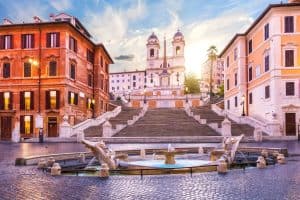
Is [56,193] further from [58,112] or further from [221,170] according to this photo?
[58,112]

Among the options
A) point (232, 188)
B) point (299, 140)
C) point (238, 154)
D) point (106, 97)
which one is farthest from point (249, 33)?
point (232, 188)

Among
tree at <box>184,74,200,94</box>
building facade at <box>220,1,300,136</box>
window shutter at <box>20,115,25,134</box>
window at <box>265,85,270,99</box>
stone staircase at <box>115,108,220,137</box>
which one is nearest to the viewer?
stone staircase at <box>115,108,220,137</box>

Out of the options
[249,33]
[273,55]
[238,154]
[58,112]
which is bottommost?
[238,154]

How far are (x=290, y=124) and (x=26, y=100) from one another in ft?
95.4

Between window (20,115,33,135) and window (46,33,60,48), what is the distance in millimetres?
8468

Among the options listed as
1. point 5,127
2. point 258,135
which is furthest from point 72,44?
point 258,135

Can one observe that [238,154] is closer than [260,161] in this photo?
No

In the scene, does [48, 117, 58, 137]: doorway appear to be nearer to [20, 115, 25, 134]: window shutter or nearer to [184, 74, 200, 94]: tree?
[20, 115, 25, 134]: window shutter

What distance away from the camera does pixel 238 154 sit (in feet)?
78.2

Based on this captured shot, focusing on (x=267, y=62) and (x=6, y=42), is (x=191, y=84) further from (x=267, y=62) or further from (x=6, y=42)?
(x=6, y=42)

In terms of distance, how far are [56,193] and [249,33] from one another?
44.3 metres

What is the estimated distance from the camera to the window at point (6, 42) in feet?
157

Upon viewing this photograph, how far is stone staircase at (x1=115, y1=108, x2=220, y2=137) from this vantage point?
40.3 metres

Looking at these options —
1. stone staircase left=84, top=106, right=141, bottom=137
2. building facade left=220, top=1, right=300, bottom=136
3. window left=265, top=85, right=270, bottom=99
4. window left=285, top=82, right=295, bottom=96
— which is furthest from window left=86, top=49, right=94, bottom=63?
window left=285, top=82, right=295, bottom=96
